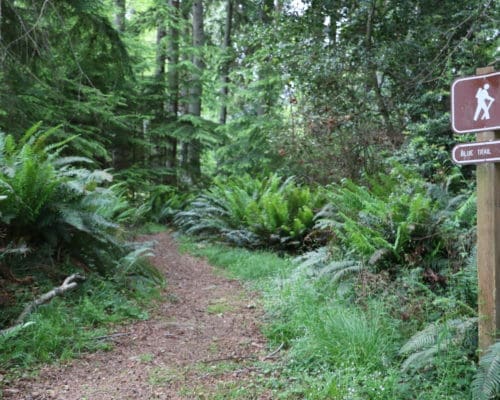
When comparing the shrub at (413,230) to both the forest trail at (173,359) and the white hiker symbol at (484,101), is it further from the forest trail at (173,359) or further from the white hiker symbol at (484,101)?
the white hiker symbol at (484,101)

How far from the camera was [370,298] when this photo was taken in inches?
170

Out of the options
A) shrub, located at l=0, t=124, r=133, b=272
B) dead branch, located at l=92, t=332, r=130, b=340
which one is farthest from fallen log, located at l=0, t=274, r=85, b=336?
dead branch, located at l=92, t=332, r=130, b=340

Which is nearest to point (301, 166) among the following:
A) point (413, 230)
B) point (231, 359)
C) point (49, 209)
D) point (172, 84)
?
point (172, 84)

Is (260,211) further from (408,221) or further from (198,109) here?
(198,109)

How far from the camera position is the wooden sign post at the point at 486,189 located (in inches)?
120

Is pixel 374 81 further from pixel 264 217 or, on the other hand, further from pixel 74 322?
pixel 74 322

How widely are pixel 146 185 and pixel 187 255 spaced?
4.48m

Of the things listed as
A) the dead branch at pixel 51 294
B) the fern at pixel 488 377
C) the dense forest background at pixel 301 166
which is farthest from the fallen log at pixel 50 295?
the fern at pixel 488 377

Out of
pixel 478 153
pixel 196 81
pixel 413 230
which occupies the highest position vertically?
pixel 196 81

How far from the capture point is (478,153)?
3096 millimetres

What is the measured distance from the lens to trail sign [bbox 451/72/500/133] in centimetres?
302

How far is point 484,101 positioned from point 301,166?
7.82 metres

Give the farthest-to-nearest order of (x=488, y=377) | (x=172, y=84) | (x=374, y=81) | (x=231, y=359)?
(x=172, y=84), (x=374, y=81), (x=231, y=359), (x=488, y=377)

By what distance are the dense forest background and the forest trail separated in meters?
0.46
